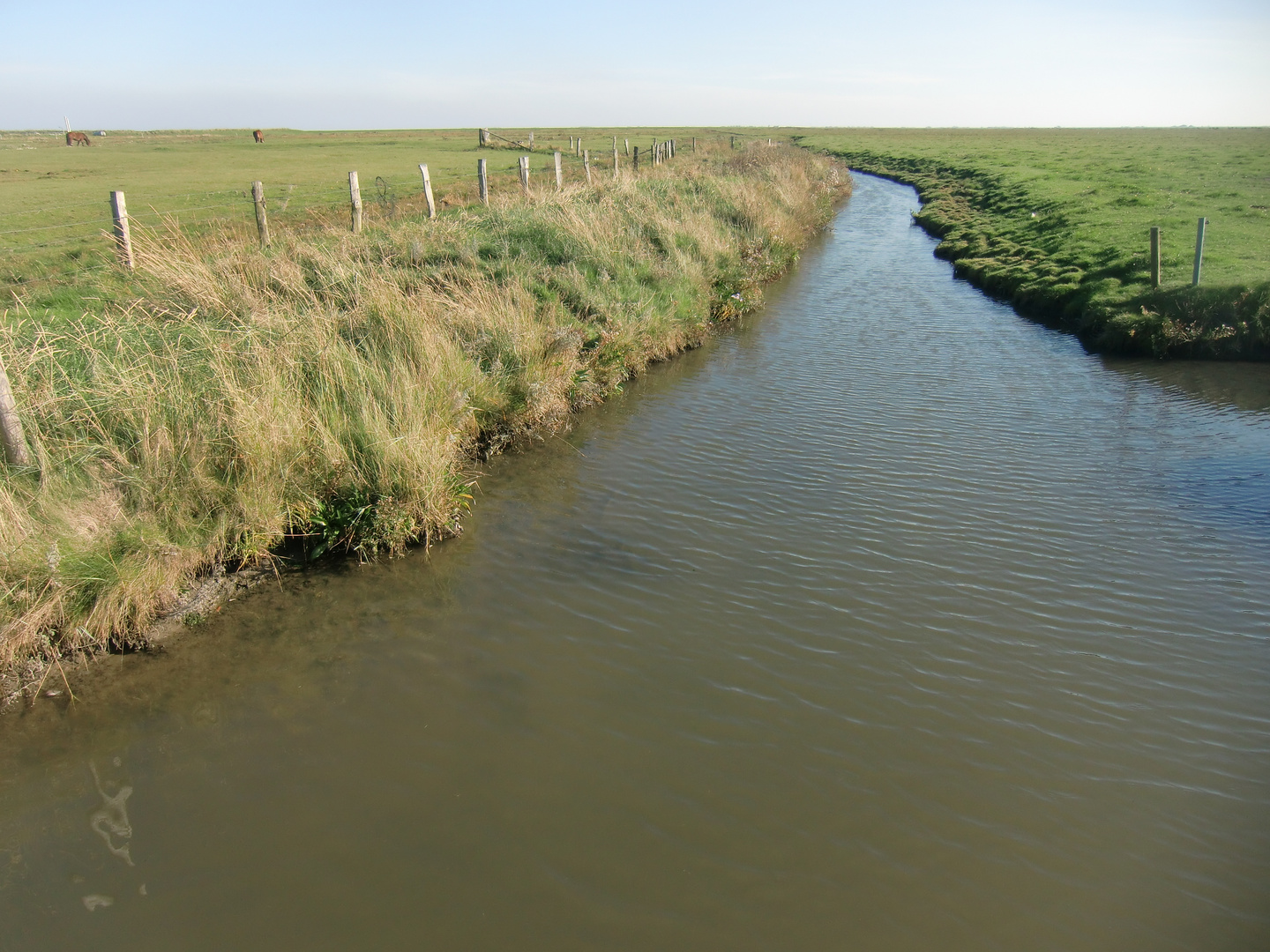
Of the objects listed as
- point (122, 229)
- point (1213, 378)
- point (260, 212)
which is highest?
point (260, 212)

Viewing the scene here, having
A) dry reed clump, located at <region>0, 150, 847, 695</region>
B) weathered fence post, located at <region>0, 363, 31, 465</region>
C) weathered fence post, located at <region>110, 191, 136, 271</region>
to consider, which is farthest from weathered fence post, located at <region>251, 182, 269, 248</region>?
weathered fence post, located at <region>0, 363, 31, 465</region>

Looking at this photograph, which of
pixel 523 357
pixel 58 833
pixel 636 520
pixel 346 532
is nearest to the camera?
pixel 58 833

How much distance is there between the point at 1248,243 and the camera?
1592cm

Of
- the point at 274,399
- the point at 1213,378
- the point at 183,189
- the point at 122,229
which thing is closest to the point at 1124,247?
the point at 1213,378

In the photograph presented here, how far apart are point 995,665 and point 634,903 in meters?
2.95

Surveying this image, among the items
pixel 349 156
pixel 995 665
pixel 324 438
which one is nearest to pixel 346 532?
pixel 324 438

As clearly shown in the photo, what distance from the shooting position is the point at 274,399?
659 cm

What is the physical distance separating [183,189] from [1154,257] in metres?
26.5

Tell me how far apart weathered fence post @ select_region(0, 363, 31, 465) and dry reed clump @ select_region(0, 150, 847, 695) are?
0.10m

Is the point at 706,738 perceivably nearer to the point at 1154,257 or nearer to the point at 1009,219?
the point at 1154,257

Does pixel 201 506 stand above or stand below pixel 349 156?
below

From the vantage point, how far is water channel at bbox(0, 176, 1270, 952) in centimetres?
352

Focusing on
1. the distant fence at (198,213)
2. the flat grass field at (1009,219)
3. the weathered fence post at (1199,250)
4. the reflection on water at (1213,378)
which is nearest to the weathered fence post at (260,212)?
the distant fence at (198,213)

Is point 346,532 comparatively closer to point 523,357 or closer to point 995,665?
point 523,357
